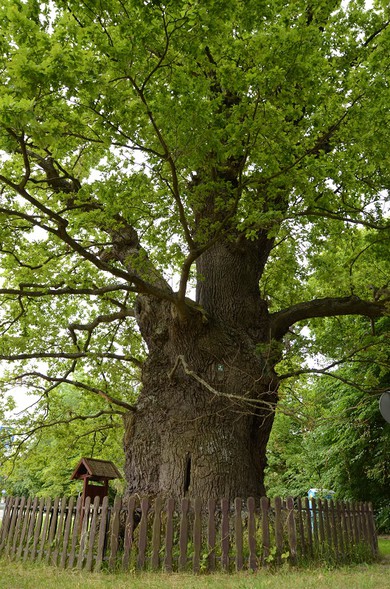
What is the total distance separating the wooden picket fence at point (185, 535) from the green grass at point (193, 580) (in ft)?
1.40

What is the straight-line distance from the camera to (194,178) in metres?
10.4

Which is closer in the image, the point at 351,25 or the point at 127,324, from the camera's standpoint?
the point at 351,25

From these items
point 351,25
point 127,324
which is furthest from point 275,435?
point 351,25

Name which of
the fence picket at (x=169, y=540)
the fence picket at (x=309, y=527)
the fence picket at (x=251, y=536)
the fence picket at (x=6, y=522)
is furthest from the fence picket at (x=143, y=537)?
Answer: the fence picket at (x=6, y=522)

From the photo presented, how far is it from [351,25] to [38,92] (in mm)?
7195

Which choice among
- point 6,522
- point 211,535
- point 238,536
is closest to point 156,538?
point 211,535

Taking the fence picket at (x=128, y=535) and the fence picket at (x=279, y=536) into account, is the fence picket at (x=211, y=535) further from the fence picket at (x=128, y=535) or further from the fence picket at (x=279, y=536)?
the fence picket at (x=128, y=535)

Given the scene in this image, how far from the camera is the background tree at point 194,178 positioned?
5.91 metres

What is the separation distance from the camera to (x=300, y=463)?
2289cm

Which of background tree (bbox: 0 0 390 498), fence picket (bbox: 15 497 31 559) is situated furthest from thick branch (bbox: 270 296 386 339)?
fence picket (bbox: 15 497 31 559)

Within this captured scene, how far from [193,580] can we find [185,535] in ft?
3.49

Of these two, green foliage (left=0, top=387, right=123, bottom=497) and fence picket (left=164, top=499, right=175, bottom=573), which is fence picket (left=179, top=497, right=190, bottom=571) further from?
green foliage (left=0, top=387, right=123, bottom=497)

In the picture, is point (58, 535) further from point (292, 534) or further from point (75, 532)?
point (292, 534)

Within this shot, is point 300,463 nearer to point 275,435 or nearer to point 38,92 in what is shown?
point 275,435
